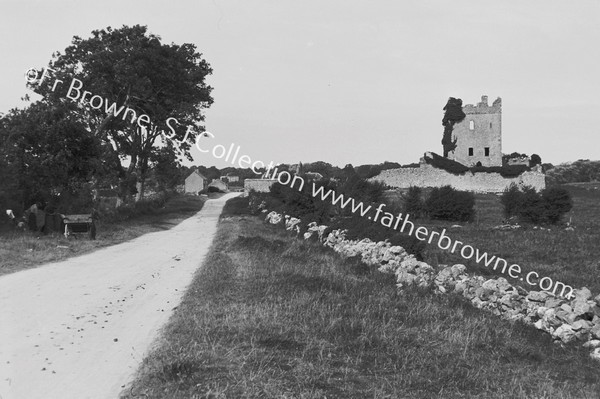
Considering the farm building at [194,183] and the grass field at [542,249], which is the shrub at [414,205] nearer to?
the grass field at [542,249]

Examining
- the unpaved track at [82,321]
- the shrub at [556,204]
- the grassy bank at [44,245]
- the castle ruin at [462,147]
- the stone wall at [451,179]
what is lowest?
the grassy bank at [44,245]

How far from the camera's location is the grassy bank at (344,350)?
5.18 m

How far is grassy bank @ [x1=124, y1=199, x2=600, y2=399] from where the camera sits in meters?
5.18

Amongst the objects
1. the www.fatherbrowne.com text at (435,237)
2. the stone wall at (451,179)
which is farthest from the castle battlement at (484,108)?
the www.fatherbrowne.com text at (435,237)

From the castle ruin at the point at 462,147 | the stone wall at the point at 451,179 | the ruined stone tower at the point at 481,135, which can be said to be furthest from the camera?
the ruined stone tower at the point at 481,135

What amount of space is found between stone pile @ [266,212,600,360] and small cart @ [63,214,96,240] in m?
9.64

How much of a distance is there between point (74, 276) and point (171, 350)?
19.9ft

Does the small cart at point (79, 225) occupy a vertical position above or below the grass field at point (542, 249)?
below

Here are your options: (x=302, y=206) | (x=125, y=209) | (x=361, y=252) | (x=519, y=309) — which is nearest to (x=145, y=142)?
(x=125, y=209)

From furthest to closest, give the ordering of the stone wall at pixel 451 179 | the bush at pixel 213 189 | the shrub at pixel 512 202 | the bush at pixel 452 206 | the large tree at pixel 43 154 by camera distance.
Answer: the bush at pixel 213 189
the stone wall at pixel 451 179
the bush at pixel 452 206
the shrub at pixel 512 202
the large tree at pixel 43 154

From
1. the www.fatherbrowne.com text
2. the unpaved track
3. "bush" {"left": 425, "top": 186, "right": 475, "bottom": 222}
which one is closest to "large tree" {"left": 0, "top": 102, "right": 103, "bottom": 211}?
the unpaved track

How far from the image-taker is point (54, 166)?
20.9 metres

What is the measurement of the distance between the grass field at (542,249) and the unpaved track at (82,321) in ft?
28.1

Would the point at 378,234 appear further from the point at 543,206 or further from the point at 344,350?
the point at 543,206
